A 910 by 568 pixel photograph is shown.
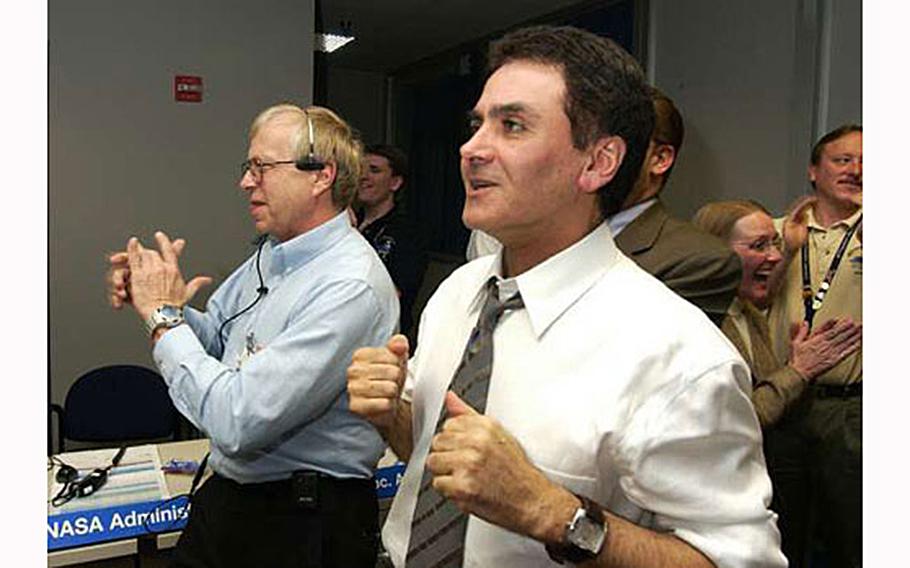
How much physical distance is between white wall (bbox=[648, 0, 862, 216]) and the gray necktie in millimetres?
3086

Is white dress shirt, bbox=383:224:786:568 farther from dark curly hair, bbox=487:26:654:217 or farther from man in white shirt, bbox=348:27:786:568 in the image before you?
dark curly hair, bbox=487:26:654:217

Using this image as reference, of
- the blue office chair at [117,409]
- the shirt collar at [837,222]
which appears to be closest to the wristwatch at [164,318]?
the shirt collar at [837,222]

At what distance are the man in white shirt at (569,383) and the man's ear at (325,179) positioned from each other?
59 centimetres

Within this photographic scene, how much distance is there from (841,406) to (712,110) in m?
2.54

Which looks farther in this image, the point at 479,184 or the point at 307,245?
the point at 307,245

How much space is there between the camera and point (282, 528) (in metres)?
1.65

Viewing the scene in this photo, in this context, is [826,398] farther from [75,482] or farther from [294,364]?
[75,482]

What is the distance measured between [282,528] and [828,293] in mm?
1553

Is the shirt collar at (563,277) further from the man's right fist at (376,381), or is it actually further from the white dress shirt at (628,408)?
the man's right fist at (376,381)

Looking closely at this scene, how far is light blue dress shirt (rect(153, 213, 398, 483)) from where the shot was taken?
1512 millimetres

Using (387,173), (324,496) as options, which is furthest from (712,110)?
(324,496)

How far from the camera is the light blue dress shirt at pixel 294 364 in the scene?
1512mm

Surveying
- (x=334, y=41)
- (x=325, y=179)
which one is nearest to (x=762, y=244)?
(x=325, y=179)

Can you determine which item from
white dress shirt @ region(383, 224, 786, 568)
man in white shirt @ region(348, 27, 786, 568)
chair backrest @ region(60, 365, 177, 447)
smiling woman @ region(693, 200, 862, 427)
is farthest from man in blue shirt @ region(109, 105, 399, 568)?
chair backrest @ region(60, 365, 177, 447)
